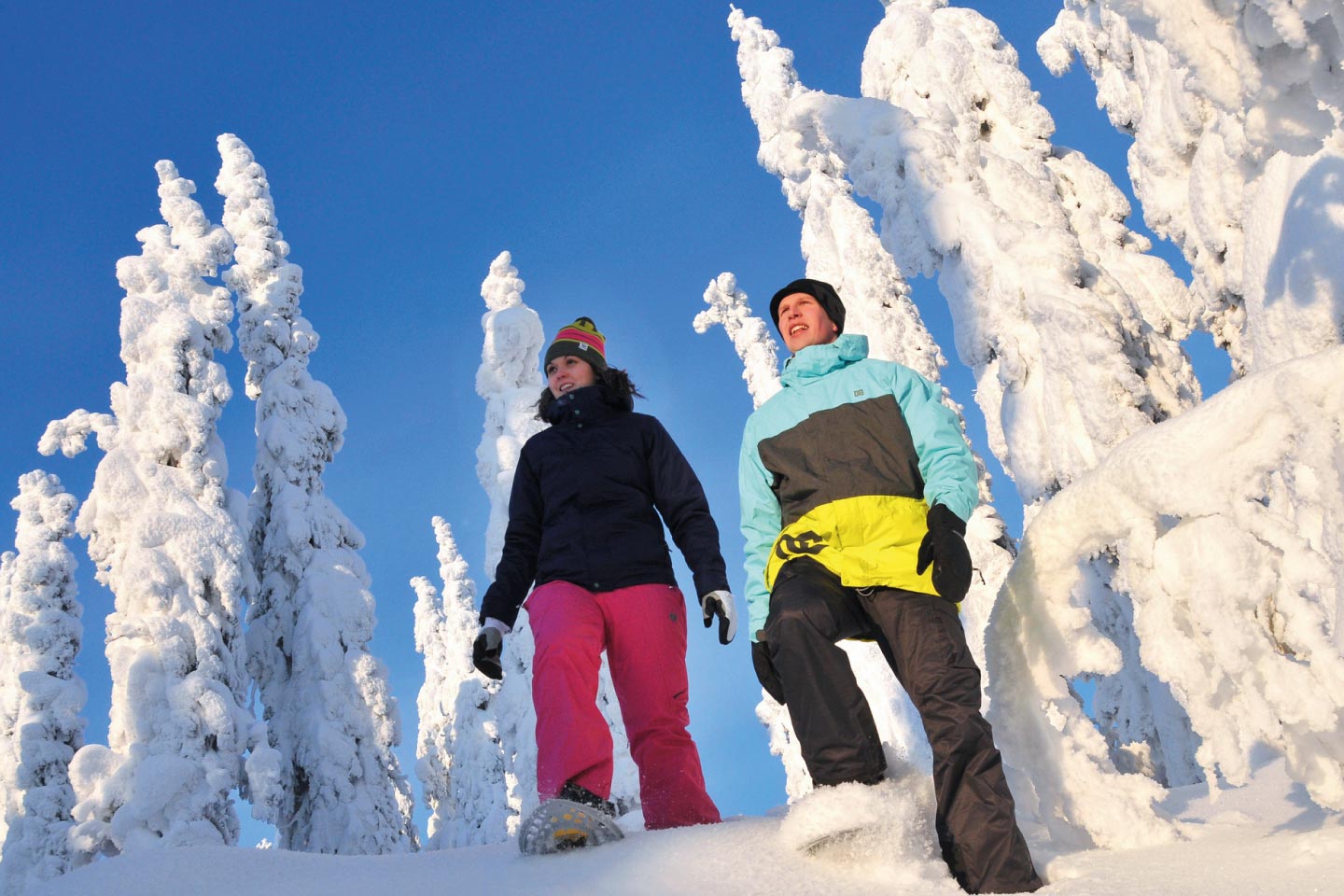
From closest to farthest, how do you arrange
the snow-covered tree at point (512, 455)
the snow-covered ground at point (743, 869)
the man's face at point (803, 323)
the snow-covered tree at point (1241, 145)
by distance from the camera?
the snow-covered ground at point (743, 869) → the snow-covered tree at point (1241, 145) → the man's face at point (803, 323) → the snow-covered tree at point (512, 455)

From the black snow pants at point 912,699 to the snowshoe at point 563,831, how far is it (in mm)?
699

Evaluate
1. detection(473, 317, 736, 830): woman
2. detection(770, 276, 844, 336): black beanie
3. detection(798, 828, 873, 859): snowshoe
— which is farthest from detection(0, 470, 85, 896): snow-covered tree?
detection(798, 828, 873, 859): snowshoe

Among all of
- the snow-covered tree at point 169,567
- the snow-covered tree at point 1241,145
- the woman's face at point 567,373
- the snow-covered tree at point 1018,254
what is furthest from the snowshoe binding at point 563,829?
the snow-covered tree at point 169,567

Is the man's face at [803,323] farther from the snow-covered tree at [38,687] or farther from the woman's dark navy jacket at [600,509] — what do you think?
the snow-covered tree at [38,687]

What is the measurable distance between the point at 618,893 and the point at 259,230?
61.5ft

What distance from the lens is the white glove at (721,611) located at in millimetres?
3982

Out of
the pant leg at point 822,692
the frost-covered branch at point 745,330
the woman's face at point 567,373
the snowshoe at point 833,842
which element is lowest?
the snowshoe at point 833,842

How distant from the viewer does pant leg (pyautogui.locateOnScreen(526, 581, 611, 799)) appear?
339 cm

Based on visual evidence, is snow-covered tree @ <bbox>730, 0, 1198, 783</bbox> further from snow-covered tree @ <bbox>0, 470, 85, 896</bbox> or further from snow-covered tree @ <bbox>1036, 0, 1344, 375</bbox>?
snow-covered tree @ <bbox>0, 470, 85, 896</bbox>

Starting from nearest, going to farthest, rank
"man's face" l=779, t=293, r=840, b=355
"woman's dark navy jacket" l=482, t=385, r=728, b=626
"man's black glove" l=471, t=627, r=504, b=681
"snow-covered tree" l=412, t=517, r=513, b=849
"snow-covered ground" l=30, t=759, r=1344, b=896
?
"snow-covered ground" l=30, t=759, r=1344, b=896, "man's face" l=779, t=293, r=840, b=355, "man's black glove" l=471, t=627, r=504, b=681, "woman's dark navy jacket" l=482, t=385, r=728, b=626, "snow-covered tree" l=412, t=517, r=513, b=849

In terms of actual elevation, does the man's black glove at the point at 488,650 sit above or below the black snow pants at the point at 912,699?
above

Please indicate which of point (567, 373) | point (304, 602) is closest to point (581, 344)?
point (567, 373)

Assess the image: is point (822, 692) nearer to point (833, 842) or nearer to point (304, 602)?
point (833, 842)

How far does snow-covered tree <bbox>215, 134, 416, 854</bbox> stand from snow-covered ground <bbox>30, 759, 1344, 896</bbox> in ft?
41.6
